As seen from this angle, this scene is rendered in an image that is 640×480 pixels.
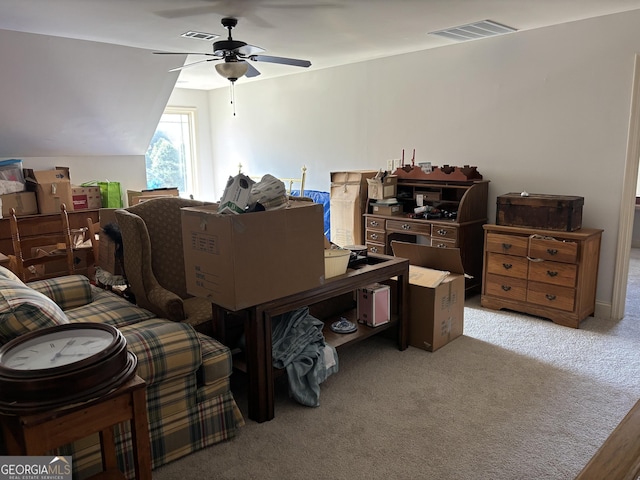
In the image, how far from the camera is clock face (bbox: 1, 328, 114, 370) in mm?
1404

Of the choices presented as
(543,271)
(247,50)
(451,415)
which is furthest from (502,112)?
(451,415)

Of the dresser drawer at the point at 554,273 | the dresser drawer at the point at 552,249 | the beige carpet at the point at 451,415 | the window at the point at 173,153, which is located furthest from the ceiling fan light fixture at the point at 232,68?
the window at the point at 173,153

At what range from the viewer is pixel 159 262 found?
3115mm

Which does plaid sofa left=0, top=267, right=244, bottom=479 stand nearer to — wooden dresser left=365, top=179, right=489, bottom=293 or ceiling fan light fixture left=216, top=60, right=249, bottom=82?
ceiling fan light fixture left=216, top=60, right=249, bottom=82

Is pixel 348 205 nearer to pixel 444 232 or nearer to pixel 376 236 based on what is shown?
pixel 376 236

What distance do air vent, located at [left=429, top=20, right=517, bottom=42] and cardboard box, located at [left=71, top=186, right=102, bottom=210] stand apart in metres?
3.78

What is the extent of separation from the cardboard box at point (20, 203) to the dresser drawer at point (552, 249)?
4.63 meters

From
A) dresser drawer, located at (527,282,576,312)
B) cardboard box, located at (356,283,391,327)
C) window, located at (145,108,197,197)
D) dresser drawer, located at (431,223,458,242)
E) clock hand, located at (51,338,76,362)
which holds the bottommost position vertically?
dresser drawer, located at (527,282,576,312)

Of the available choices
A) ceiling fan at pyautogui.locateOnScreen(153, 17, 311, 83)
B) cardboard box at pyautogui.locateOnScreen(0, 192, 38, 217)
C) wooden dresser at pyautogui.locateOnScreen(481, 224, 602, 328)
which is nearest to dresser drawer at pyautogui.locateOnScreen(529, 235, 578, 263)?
wooden dresser at pyautogui.locateOnScreen(481, 224, 602, 328)

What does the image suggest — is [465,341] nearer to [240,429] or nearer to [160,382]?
[240,429]

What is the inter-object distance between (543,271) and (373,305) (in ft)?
5.20

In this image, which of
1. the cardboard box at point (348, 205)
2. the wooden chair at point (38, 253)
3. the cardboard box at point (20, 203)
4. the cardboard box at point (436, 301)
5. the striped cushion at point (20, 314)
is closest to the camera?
the striped cushion at point (20, 314)

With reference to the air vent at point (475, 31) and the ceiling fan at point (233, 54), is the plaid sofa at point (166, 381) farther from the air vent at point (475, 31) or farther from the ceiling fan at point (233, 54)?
the air vent at point (475, 31)

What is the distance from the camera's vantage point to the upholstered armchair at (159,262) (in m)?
2.82
